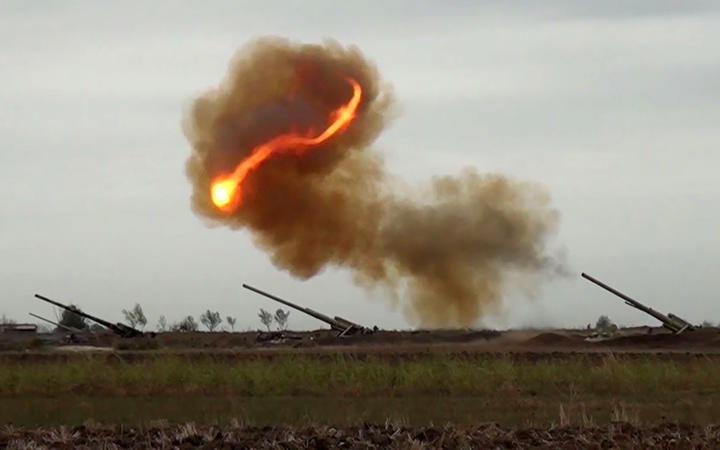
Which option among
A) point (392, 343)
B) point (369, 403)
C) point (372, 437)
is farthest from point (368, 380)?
point (392, 343)

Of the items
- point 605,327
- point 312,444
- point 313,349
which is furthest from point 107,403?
point 605,327

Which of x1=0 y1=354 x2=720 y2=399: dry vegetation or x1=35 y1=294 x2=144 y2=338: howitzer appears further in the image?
x1=35 y1=294 x2=144 y2=338: howitzer

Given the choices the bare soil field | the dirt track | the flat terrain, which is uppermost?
the dirt track

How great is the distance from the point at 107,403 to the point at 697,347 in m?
28.8

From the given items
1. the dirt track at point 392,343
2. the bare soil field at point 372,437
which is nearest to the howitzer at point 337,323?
the dirt track at point 392,343

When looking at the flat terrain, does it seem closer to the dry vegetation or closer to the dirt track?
the dry vegetation

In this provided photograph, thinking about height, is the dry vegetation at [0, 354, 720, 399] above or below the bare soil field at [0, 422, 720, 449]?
above

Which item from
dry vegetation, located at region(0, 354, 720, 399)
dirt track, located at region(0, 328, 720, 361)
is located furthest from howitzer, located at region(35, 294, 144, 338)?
dry vegetation, located at region(0, 354, 720, 399)

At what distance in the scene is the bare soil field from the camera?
1769 cm

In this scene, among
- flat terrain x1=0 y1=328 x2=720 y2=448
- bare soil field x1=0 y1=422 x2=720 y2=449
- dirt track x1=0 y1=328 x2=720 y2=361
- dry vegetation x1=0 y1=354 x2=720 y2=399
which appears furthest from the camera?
dirt track x1=0 y1=328 x2=720 y2=361

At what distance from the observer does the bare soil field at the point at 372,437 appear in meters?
17.7

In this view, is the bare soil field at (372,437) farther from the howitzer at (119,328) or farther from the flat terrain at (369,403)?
the howitzer at (119,328)

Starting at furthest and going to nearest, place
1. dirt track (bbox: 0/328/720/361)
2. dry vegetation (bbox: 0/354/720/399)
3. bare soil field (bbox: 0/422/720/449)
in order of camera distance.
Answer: dirt track (bbox: 0/328/720/361) < dry vegetation (bbox: 0/354/720/399) < bare soil field (bbox: 0/422/720/449)

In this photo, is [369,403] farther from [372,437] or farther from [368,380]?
[372,437]
